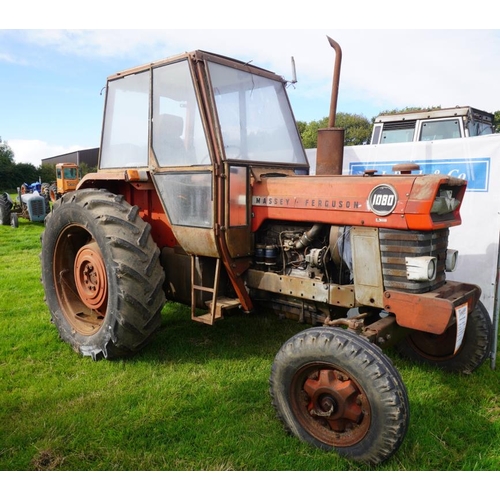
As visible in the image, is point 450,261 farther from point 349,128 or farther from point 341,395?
point 349,128

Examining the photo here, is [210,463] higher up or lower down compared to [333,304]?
lower down

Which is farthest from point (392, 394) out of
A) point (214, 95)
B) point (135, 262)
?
point (214, 95)

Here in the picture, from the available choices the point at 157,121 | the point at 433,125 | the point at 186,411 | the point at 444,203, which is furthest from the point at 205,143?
the point at 433,125

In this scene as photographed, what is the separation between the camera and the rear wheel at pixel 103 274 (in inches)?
140

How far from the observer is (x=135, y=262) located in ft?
11.6

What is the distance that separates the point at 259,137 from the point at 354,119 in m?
37.4

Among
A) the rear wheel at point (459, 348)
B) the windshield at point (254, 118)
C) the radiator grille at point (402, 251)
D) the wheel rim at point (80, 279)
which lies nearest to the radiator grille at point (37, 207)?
the wheel rim at point (80, 279)

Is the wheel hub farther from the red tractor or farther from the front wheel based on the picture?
the front wheel

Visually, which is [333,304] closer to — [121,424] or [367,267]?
[367,267]

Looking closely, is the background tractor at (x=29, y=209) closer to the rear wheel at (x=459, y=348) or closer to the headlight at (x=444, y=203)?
the rear wheel at (x=459, y=348)

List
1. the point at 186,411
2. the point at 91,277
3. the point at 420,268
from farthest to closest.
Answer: the point at 91,277, the point at 186,411, the point at 420,268

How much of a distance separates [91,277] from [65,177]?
1610cm

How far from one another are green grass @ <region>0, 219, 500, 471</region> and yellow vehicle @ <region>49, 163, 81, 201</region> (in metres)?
15.1

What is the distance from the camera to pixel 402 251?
2855 mm
